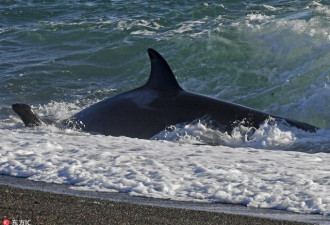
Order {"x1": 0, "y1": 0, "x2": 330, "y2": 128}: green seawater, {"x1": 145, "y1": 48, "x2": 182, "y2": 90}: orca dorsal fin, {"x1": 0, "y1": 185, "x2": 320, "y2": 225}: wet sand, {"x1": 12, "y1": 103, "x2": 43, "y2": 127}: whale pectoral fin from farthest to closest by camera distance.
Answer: {"x1": 0, "y1": 0, "x2": 330, "y2": 128}: green seawater → {"x1": 12, "y1": 103, "x2": 43, "y2": 127}: whale pectoral fin → {"x1": 145, "y1": 48, "x2": 182, "y2": 90}: orca dorsal fin → {"x1": 0, "y1": 185, "x2": 320, "y2": 225}: wet sand

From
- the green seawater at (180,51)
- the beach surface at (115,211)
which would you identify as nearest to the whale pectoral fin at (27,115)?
the green seawater at (180,51)

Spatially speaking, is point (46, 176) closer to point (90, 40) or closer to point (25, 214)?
point (25, 214)

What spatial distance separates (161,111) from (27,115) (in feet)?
5.83

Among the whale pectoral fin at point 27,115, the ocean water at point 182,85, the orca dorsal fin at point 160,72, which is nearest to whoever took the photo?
the ocean water at point 182,85

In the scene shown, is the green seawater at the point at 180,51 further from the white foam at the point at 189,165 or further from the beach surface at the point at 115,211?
the beach surface at the point at 115,211

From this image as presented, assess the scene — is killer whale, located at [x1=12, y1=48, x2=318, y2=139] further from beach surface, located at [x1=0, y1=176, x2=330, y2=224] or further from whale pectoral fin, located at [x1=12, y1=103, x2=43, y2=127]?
beach surface, located at [x1=0, y1=176, x2=330, y2=224]

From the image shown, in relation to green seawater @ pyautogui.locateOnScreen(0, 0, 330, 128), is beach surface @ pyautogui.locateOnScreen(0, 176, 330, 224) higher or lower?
higher

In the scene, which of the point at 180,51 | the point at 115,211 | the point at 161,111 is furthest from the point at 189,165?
the point at 180,51

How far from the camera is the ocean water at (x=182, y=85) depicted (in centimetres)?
745

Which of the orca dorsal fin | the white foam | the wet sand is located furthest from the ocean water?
the wet sand

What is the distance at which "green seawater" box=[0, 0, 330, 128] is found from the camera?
15.1 m

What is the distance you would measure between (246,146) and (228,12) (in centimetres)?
1227

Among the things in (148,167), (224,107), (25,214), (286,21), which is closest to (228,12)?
(286,21)

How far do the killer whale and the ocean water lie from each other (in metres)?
0.16
